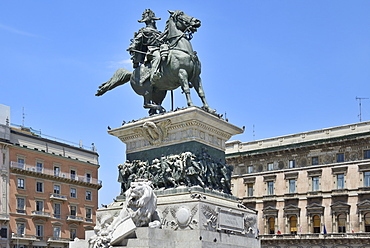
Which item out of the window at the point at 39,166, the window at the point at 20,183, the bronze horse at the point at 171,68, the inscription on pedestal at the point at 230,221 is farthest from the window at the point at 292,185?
the inscription on pedestal at the point at 230,221

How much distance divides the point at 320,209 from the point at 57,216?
3139 centimetres

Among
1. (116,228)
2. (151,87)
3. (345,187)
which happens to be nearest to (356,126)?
(345,187)

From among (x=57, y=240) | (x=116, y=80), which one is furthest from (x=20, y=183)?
(x=116, y=80)

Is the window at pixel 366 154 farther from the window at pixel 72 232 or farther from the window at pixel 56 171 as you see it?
the window at pixel 56 171

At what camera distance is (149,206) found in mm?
13297

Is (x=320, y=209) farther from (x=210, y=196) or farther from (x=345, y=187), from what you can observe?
(x=210, y=196)

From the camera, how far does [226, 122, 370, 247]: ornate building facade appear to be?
59.9m

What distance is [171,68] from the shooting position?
16.1m

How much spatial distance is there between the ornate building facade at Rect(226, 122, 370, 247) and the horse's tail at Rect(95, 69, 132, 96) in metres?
47.3

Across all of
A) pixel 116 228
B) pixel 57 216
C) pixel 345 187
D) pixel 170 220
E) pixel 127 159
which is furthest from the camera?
pixel 57 216

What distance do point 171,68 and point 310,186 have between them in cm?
5014

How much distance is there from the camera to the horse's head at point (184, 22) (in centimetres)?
1652

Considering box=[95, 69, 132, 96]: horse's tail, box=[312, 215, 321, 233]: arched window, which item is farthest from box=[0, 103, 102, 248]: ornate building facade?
box=[95, 69, 132, 96]: horse's tail

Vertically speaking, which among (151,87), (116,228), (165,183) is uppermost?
(151,87)
